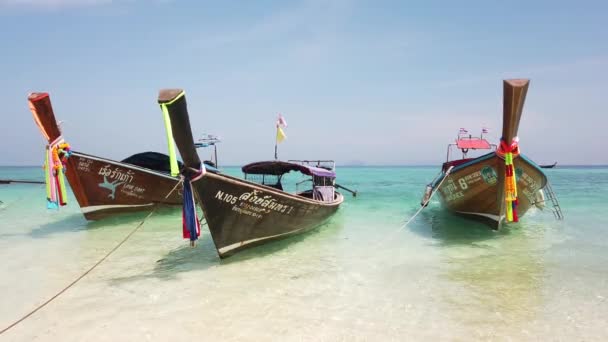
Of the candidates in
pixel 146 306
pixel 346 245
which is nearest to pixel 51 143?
pixel 146 306

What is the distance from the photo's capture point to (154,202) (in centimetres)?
1345

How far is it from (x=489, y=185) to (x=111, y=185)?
1264cm

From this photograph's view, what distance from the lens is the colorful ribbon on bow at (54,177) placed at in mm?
8641

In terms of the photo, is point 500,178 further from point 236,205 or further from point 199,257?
point 199,257

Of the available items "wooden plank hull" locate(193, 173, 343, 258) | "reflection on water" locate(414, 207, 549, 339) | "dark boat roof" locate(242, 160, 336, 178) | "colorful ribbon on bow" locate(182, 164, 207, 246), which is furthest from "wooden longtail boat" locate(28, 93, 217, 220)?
"reflection on water" locate(414, 207, 549, 339)

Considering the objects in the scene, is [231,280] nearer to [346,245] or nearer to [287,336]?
[287,336]

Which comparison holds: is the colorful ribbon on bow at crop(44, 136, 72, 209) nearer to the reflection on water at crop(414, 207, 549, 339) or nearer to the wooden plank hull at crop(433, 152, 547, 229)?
the reflection on water at crop(414, 207, 549, 339)

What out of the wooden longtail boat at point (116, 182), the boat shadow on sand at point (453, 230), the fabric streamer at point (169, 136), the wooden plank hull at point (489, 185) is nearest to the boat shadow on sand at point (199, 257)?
the fabric streamer at point (169, 136)

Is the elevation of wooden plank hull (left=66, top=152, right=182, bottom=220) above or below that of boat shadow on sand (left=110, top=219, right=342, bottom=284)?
above

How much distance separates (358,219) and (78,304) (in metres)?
11.4

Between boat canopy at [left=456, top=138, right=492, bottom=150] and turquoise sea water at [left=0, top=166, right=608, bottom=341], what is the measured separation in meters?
3.43

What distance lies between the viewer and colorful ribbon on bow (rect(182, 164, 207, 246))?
674cm

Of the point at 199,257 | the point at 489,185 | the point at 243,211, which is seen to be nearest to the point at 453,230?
the point at 489,185

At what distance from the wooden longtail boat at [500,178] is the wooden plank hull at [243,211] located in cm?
514
